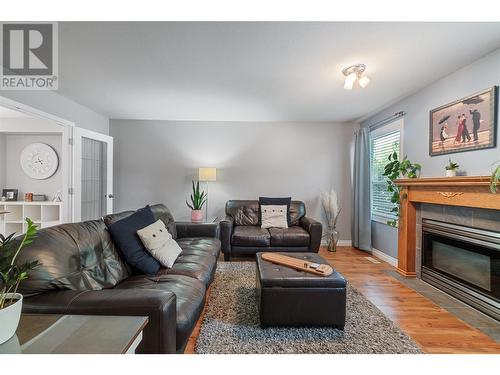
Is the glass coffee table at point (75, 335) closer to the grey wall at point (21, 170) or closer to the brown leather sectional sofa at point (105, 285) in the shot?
the brown leather sectional sofa at point (105, 285)

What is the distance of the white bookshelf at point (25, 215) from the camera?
3919mm

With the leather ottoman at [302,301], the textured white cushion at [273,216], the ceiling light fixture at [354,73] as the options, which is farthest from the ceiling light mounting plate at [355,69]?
the textured white cushion at [273,216]

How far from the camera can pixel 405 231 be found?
2959 millimetres

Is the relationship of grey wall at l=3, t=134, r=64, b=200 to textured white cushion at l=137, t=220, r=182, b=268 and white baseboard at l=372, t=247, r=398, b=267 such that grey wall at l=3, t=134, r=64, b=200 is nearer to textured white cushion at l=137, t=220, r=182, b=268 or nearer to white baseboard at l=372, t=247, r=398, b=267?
textured white cushion at l=137, t=220, r=182, b=268

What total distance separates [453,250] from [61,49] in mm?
4299

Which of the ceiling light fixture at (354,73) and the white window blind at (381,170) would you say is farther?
the white window blind at (381,170)

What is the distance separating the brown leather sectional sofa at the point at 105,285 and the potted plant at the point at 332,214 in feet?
8.83

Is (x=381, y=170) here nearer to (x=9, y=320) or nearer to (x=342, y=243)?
(x=342, y=243)

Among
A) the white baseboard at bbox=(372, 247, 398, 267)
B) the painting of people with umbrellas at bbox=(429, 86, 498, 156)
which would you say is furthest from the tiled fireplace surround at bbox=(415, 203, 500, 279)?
the painting of people with umbrellas at bbox=(429, 86, 498, 156)

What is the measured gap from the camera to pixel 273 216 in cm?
392

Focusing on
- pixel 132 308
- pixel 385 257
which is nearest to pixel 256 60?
pixel 132 308

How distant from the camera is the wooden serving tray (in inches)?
74.3

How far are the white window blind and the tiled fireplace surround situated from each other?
66 cm

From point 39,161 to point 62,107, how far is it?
1.76m
